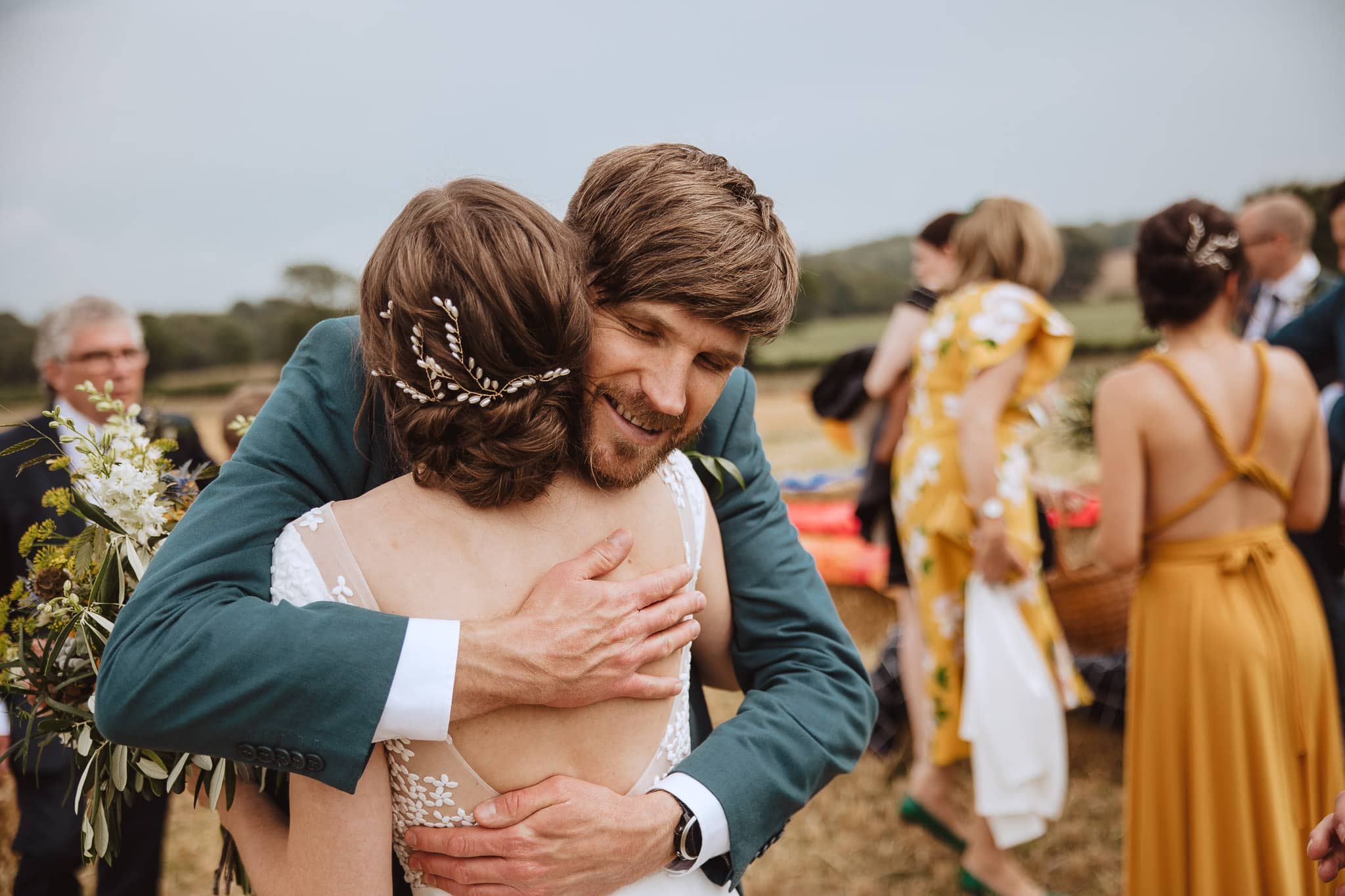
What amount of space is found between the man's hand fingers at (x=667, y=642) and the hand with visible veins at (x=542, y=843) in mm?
209

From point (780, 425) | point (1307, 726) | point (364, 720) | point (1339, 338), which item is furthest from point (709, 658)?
point (780, 425)

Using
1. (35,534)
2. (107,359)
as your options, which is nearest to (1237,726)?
(35,534)

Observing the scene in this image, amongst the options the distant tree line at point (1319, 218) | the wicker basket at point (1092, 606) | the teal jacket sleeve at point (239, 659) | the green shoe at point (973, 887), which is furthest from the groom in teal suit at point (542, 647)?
the distant tree line at point (1319, 218)

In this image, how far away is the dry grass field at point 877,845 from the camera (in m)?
3.95

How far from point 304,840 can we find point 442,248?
2.72ft

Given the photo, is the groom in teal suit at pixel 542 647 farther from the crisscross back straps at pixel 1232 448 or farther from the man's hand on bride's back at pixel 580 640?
the crisscross back straps at pixel 1232 448

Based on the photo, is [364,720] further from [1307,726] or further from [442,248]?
[1307,726]

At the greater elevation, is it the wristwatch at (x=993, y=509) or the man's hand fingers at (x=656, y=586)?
the man's hand fingers at (x=656, y=586)

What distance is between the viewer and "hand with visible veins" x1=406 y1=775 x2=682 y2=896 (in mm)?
1320

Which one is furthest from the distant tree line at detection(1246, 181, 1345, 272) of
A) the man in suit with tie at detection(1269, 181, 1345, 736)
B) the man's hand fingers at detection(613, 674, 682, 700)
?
the man's hand fingers at detection(613, 674, 682, 700)

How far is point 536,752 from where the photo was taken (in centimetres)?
137

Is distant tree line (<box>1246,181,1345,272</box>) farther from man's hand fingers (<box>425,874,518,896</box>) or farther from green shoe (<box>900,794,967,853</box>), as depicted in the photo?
man's hand fingers (<box>425,874,518,896</box>)

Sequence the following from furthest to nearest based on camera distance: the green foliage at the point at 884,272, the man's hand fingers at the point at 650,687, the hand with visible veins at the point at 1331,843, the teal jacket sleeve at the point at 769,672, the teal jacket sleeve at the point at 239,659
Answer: the green foliage at the point at 884,272
the hand with visible veins at the point at 1331,843
the teal jacket sleeve at the point at 769,672
the man's hand fingers at the point at 650,687
the teal jacket sleeve at the point at 239,659

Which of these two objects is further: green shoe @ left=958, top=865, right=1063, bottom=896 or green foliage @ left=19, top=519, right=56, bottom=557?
green shoe @ left=958, top=865, right=1063, bottom=896
